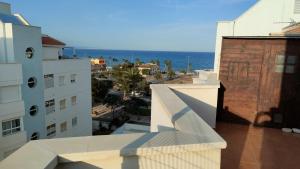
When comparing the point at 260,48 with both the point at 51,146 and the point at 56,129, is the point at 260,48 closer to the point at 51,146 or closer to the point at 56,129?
the point at 51,146

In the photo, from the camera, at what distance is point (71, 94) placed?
19.4 meters

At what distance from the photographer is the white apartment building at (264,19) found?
10.5m

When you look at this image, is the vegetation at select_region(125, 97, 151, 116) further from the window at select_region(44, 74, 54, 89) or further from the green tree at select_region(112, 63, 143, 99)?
the window at select_region(44, 74, 54, 89)

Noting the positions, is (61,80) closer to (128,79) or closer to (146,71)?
(128,79)

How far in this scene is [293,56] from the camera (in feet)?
16.7

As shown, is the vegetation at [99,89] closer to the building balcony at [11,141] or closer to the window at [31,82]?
the window at [31,82]

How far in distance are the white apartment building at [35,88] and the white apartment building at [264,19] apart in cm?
1114

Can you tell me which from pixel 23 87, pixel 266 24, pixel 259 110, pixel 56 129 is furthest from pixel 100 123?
pixel 259 110

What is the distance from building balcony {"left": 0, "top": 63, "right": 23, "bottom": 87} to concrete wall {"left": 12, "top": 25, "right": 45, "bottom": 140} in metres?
0.78

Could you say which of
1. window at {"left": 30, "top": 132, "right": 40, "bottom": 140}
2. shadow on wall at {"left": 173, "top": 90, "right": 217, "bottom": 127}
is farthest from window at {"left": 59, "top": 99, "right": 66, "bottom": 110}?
shadow on wall at {"left": 173, "top": 90, "right": 217, "bottom": 127}

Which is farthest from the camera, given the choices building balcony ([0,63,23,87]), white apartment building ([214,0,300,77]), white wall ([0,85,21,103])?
white wall ([0,85,21,103])

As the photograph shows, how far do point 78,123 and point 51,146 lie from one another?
770 inches

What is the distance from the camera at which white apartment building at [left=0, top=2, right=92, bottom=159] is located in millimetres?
13547

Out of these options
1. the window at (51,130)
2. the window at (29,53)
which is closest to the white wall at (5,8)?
the window at (29,53)
